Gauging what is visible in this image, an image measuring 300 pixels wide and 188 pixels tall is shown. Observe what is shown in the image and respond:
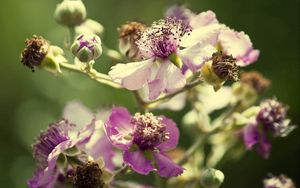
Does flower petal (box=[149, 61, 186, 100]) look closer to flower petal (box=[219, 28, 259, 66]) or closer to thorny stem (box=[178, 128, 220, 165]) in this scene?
flower petal (box=[219, 28, 259, 66])

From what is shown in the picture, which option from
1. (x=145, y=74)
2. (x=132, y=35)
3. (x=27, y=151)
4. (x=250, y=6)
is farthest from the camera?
(x=250, y=6)

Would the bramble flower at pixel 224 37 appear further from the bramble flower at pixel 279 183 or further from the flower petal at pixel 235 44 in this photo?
the bramble flower at pixel 279 183

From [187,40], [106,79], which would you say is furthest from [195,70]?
[106,79]

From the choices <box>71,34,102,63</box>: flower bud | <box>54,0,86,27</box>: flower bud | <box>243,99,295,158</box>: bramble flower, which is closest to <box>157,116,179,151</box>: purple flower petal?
<box>71,34,102,63</box>: flower bud

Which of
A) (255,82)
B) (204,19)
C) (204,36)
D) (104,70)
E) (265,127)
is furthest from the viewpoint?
(104,70)

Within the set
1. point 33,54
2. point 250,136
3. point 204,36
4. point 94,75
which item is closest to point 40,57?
point 33,54

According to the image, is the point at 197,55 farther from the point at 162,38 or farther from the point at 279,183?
the point at 279,183

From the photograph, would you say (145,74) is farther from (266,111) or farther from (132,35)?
(266,111)
